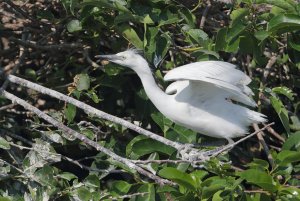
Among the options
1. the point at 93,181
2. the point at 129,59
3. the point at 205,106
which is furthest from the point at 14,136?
the point at 205,106

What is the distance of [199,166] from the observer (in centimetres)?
300

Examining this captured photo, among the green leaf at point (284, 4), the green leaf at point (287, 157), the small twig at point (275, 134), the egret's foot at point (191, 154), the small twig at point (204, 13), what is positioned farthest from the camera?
the small twig at point (275, 134)

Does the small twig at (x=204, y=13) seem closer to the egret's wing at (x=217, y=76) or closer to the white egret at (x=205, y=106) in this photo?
the white egret at (x=205, y=106)

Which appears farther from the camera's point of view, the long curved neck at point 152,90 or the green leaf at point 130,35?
the green leaf at point 130,35

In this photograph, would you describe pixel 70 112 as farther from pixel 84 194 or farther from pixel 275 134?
pixel 275 134

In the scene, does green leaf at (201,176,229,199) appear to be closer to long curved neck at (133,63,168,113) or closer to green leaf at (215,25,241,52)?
long curved neck at (133,63,168,113)

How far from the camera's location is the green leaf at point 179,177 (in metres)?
2.86

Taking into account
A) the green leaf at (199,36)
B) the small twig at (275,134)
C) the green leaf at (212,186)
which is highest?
the green leaf at (199,36)

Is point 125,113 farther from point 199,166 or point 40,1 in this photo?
point 199,166

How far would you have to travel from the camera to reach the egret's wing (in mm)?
2959

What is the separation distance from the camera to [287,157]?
2.95 m

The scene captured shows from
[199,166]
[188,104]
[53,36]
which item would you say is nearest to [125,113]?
[53,36]

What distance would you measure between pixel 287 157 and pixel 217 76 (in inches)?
15.2

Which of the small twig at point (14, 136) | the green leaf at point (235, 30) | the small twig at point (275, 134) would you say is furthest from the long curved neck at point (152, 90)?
the small twig at point (275, 134)
